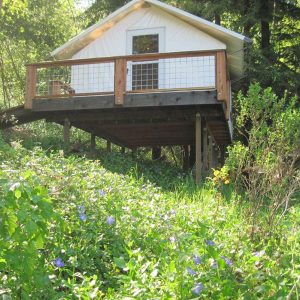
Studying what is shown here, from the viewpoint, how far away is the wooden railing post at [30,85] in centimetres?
1114

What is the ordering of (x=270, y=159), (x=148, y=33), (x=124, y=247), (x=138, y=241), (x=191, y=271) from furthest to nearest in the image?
(x=148, y=33) < (x=270, y=159) < (x=138, y=241) < (x=124, y=247) < (x=191, y=271)

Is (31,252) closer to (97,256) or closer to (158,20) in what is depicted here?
(97,256)

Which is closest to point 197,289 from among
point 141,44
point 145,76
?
point 145,76

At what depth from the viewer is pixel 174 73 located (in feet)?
41.9

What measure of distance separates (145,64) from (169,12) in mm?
1625

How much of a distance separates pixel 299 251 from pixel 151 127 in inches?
389

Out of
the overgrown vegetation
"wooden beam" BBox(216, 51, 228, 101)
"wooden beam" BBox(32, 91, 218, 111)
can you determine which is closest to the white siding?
"wooden beam" BBox(32, 91, 218, 111)

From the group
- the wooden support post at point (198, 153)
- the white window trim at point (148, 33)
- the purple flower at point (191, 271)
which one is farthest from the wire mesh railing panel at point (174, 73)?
the purple flower at point (191, 271)

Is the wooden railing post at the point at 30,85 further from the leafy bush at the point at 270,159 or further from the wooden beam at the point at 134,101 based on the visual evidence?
the leafy bush at the point at 270,159

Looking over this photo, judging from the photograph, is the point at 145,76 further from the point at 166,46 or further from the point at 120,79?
the point at 120,79

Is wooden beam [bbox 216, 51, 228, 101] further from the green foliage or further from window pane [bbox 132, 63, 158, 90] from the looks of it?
the green foliage

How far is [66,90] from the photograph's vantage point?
13.4 m

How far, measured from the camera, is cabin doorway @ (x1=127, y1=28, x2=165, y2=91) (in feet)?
42.7

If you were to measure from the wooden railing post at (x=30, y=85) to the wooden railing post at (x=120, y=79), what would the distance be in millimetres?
2206
